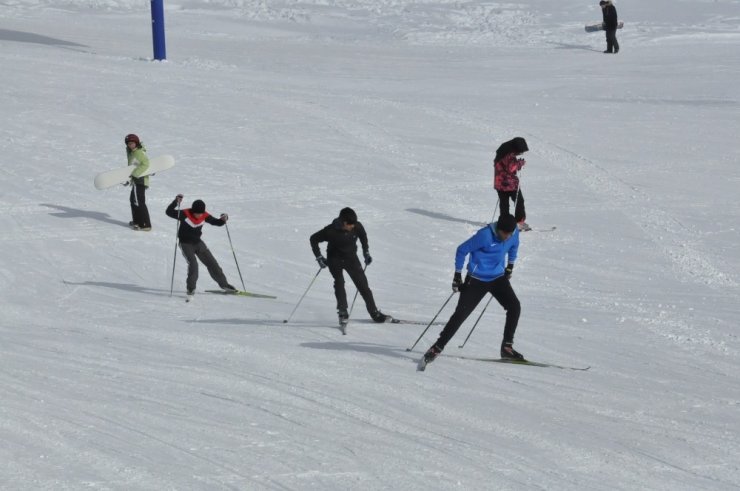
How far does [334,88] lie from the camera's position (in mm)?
25016

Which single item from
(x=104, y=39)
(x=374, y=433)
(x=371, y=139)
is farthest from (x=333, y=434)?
(x=104, y=39)

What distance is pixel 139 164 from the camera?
15914 millimetres

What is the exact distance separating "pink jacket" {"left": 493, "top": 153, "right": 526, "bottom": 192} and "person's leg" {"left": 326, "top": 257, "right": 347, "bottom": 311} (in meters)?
4.79

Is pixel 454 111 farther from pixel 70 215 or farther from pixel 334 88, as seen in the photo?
pixel 70 215

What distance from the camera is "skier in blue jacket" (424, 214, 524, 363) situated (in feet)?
31.9

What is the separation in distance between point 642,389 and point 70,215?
9.70 metres

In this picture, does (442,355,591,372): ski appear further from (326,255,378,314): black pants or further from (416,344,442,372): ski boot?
(326,255,378,314): black pants

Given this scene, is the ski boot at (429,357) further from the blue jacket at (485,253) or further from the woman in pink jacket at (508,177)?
the woman in pink jacket at (508,177)

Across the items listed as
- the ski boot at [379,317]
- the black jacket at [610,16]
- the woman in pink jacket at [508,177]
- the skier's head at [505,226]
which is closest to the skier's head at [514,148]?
the woman in pink jacket at [508,177]

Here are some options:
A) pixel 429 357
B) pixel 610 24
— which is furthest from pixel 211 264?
pixel 610 24

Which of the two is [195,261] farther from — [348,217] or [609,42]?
[609,42]

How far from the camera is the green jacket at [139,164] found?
15.8 m

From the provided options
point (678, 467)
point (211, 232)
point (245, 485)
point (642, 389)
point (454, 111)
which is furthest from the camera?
point (454, 111)

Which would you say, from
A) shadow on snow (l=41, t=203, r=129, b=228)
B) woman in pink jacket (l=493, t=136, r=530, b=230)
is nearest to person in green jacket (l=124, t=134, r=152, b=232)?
shadow on snow (l=41, t=203, r=129, b=228)
